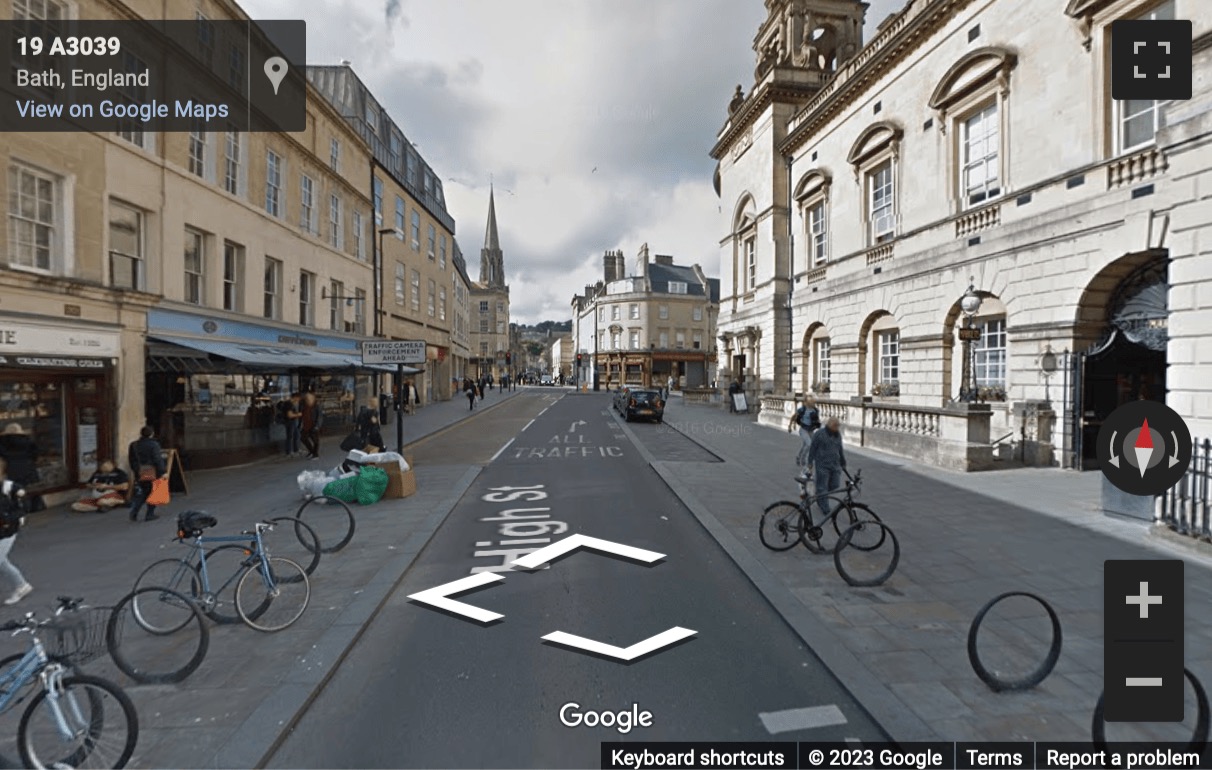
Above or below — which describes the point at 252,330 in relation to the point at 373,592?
above

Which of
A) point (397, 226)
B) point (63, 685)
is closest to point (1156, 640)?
point (63, 685)

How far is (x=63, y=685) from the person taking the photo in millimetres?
2859

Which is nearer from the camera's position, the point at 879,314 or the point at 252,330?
the point at 252,330

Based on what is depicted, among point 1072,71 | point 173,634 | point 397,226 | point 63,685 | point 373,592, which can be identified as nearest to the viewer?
point 63,685

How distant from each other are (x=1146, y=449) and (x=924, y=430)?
18.8ft

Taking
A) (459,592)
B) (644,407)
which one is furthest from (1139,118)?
(644,407)

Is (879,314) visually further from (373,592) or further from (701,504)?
(373,592)

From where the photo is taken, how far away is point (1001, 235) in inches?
521

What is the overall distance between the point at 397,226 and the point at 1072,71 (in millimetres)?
26067

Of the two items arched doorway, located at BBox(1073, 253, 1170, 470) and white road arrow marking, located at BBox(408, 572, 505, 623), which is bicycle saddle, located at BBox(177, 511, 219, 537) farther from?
arched doorway, located at BBox(1073, 253, 1170, 470)

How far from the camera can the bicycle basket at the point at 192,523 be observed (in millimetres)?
4613

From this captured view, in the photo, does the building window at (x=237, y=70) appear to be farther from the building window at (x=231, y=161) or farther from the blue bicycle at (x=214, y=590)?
the blue bicycle at (x=214, y=590)

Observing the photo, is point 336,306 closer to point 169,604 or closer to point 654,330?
point 169,604
